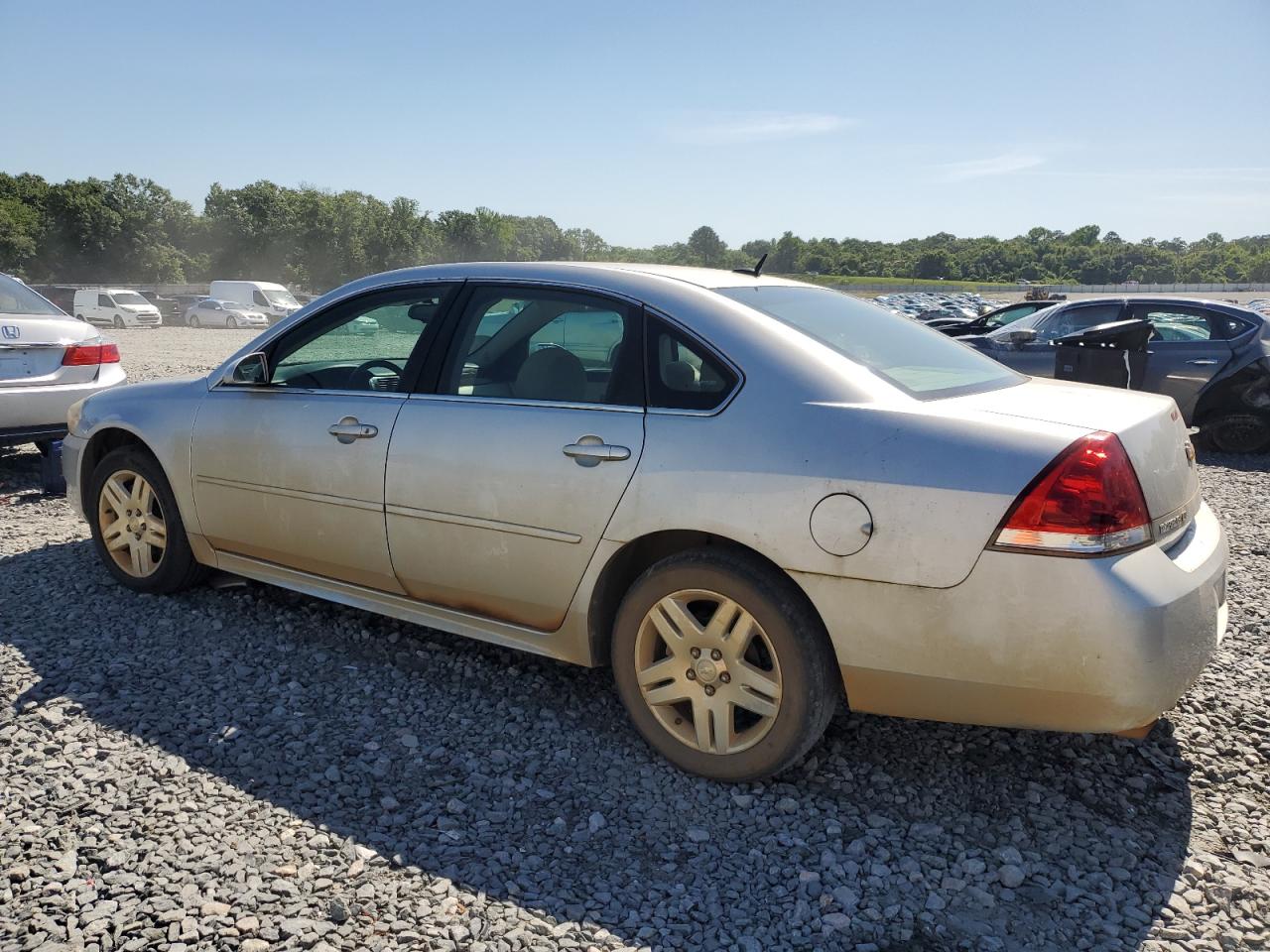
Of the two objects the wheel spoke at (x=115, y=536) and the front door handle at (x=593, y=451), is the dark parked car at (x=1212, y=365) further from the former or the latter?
the wheel spoke at (x=115, y=536)

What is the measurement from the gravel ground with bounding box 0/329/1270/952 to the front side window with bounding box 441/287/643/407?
46.8 inches

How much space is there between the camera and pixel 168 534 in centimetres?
448

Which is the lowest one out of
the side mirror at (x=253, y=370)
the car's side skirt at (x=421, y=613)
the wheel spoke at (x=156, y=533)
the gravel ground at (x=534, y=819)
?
the gravel ground at (x=534, y=819)

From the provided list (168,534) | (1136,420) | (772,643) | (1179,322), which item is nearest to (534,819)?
(772,643)

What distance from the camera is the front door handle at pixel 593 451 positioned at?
Answer: 3.05 meters

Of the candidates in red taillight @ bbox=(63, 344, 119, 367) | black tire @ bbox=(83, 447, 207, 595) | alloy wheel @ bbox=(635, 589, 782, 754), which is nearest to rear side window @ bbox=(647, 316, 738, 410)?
alloy wheel @ bbox=(635, 589, 782, 754)

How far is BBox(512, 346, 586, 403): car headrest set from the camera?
10.8 feet

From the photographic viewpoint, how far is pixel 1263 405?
9219 millimetres

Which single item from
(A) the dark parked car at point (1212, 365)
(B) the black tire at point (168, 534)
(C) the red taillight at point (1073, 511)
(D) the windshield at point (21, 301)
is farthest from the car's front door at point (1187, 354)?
(D) the windshield at point (21, 301)

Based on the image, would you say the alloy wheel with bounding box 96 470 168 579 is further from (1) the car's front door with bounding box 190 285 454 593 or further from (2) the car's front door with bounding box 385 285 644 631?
(2) the car's front door with bounding box 385 285 644 631

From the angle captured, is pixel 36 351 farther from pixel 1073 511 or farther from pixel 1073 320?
pixel 1073 320

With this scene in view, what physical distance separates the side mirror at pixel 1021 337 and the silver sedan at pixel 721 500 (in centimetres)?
718

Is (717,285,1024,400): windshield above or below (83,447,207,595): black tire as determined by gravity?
above

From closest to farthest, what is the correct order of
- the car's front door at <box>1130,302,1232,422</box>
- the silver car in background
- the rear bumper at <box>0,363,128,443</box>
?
the rear bumper at <box>0,363,128,443</box> < the car's front door at <box>1130,302,1232,422</box> < the silver car in background
